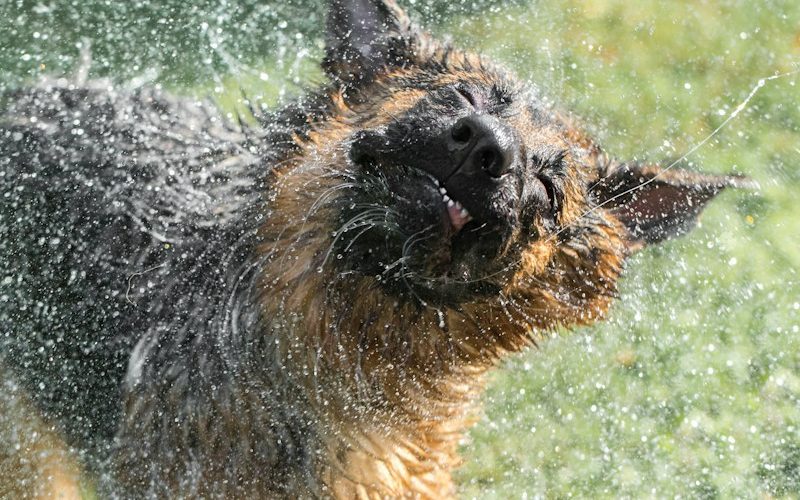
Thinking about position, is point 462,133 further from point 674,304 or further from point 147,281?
point 674,304

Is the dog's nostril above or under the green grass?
above

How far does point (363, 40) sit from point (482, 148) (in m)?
1.07

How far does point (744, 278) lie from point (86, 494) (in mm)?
4406

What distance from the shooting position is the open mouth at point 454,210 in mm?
2523

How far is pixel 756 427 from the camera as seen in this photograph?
17.7 feet

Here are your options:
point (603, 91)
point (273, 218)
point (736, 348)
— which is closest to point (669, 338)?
point (736, 348)

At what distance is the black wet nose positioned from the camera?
2484 millimetres

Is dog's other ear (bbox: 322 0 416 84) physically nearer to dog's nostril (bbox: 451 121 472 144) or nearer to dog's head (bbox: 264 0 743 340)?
dog's head (bbox: 264 0 743 340)

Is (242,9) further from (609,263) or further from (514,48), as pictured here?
(609,263)

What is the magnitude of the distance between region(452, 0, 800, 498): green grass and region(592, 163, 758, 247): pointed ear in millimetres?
803

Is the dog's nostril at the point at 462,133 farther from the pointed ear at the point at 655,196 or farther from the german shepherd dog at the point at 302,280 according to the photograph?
the pointed ear at the point at 655,196

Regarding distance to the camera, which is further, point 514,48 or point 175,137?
point 514,48

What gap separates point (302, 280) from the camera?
304 cm

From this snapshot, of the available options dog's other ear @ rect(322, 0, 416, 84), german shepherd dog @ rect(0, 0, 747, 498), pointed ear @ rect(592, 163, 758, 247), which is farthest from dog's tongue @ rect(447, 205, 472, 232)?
dog's other ear @ rect(322, 0, 416, 84)
